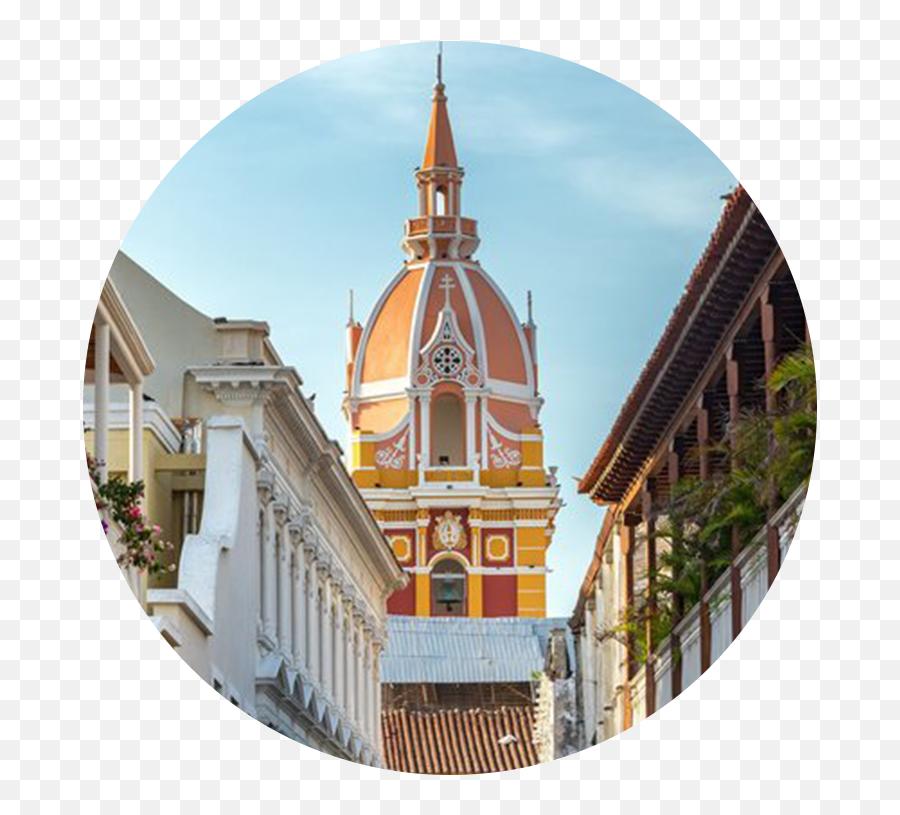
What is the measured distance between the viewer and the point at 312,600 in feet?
109

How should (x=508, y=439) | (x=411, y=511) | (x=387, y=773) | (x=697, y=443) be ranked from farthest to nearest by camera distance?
(x=411, y=511)
(x=508, y=439)
(x=697, y=443)
(x=387, y=773)

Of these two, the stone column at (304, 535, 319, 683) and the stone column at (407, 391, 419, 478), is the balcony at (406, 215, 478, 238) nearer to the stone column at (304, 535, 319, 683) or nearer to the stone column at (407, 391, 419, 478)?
the stone column at (304, 535, 319, 683)

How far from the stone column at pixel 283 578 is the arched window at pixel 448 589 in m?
34.4

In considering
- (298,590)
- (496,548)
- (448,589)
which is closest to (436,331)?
(298,590)

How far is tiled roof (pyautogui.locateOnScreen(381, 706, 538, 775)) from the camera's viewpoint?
2391cm

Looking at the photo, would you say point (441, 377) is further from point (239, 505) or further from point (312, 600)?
point (312, 600)

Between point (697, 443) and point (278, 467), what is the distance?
5.27 meters

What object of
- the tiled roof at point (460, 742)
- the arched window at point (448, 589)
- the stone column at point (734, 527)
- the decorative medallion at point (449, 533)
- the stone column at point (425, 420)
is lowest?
the tiled roof at point (460, 742)

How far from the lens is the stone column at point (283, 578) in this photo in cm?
2919

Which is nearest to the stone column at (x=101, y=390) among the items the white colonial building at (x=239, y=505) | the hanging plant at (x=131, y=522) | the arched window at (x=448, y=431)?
the white colonial building at (x=239, y=505)

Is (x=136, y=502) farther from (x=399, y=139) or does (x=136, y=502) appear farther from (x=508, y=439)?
(x=508, y=439)

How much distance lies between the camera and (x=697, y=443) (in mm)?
27078

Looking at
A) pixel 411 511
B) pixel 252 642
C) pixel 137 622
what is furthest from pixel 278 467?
pixel 411 511

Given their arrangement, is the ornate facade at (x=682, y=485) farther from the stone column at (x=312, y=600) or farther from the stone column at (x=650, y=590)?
the stone column at (x=312, y=600)
